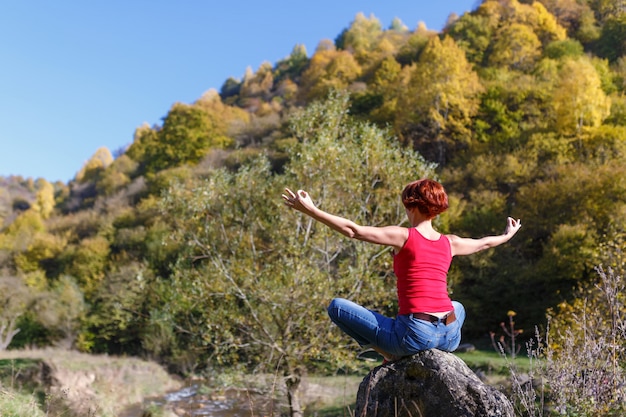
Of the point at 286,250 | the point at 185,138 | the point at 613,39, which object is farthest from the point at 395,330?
the point at 185,138

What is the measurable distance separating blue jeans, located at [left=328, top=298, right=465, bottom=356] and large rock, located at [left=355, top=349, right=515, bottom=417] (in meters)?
0.13

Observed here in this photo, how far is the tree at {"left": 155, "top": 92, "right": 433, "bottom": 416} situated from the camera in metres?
13.0

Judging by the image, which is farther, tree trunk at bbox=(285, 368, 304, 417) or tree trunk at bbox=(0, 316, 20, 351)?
tree trunk at bbox=(0, 316, 20, 351)

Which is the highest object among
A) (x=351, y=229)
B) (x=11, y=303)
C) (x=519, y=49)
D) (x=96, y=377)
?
(x=519, y=49)

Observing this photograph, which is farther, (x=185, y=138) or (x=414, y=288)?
(x=185, y=138)

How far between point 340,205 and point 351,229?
10.5 m

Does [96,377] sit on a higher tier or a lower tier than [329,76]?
lower

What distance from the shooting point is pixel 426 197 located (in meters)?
3.96

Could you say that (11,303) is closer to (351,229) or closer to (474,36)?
(351,229)

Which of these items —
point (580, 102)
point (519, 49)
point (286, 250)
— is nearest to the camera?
point (286, 250)

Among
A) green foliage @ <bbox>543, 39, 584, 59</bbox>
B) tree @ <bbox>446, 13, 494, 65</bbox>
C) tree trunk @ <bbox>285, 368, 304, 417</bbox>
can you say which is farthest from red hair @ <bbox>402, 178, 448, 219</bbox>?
tree @ <bbox>446, 13, 494, 65</bbox>

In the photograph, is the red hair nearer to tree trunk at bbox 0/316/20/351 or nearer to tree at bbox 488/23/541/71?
tree trunk at bbox 0/316/20/351

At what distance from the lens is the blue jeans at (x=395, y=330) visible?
386 centimetres

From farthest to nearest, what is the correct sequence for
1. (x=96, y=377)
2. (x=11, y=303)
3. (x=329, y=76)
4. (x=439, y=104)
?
(x=329, y=76)
(x=439, y=104)
(x=11, y=303)
(x=96, y=377)
